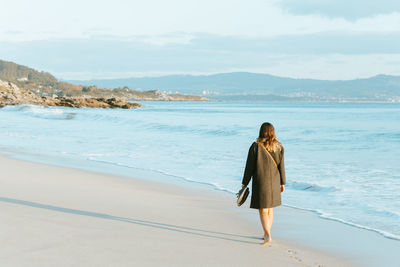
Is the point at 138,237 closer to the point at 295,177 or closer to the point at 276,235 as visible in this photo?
the point at 276,235

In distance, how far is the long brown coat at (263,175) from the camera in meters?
5.18

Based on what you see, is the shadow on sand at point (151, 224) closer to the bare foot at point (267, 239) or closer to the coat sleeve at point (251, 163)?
the bare foot at point (267, 239)

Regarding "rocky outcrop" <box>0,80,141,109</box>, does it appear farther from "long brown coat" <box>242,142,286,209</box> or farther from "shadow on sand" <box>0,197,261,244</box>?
"long brown coat" <box>242,142,286,209</box>

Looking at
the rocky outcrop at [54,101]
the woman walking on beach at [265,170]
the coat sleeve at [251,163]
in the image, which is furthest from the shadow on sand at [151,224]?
the rocky outcrop at [54,101]

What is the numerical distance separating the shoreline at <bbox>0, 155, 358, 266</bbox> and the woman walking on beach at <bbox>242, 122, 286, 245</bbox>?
500mm

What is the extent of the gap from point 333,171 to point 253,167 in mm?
7210

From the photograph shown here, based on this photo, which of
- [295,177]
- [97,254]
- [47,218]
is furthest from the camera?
[295,177]

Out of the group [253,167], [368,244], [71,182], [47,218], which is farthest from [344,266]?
[71,182]

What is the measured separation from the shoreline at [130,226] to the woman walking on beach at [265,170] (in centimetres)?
50

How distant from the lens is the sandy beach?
430cm

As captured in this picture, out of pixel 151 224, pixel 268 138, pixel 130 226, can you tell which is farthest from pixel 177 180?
pixel 268 138

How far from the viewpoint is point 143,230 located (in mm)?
5414

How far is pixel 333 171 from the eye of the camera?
11758 millimetres

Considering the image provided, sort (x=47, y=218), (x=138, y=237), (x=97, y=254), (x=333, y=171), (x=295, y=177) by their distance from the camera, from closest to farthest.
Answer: (x=97, y=254) → (x=138, y=237) → (x=47, y=218) → (x=295, y=177) → (x=333, y=171)
